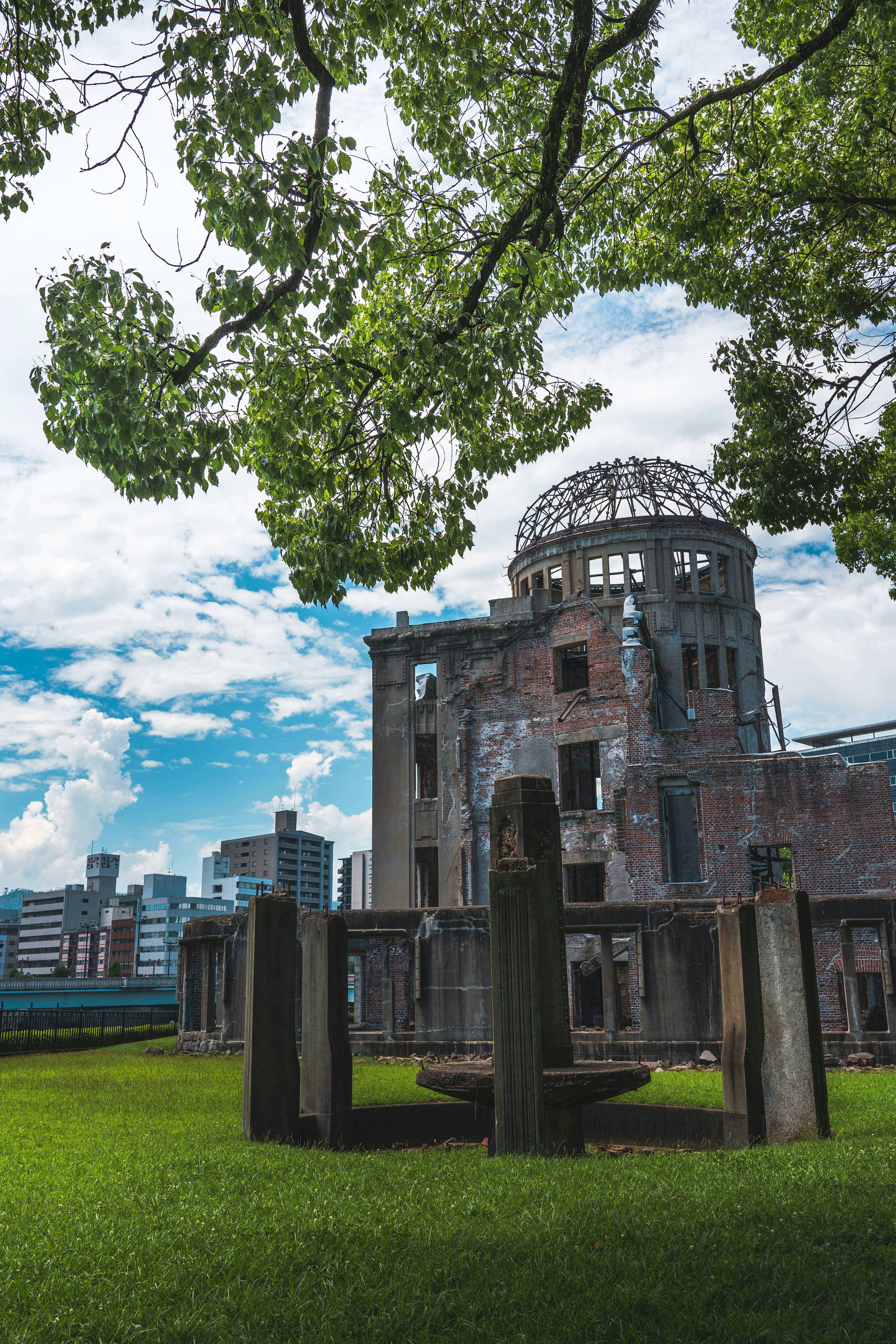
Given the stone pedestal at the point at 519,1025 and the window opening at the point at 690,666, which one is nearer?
the stone pedestal at the point at 519,1025

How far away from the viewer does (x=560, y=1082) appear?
24.4ft

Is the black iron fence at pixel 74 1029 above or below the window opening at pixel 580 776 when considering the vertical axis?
below

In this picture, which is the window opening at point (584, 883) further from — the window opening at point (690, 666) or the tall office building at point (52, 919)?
the tall office building at point (52, 919)

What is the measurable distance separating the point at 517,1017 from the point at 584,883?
22.6m

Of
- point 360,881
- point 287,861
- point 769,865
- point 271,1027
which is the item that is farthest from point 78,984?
point 287,861

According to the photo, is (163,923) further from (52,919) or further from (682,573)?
(682,573)

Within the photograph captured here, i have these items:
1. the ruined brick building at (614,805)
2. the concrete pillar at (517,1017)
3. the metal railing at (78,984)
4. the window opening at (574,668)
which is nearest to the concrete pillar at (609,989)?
the ruined brick building at (614,805)

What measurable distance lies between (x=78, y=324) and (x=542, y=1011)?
6620 mm

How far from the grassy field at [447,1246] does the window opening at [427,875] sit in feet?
78.1

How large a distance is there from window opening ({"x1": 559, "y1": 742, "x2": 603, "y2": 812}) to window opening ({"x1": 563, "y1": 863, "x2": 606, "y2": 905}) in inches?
65.9

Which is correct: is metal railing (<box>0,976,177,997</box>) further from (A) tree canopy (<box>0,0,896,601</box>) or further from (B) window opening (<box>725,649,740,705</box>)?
(A) tree canopy (<box>0,0,896,601</box>)

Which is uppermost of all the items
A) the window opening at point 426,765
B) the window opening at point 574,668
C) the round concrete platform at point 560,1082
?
the window opening at point 574,668

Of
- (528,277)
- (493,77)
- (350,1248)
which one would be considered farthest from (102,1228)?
(493,77)

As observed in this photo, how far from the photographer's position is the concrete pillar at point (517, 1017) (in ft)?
23.0
